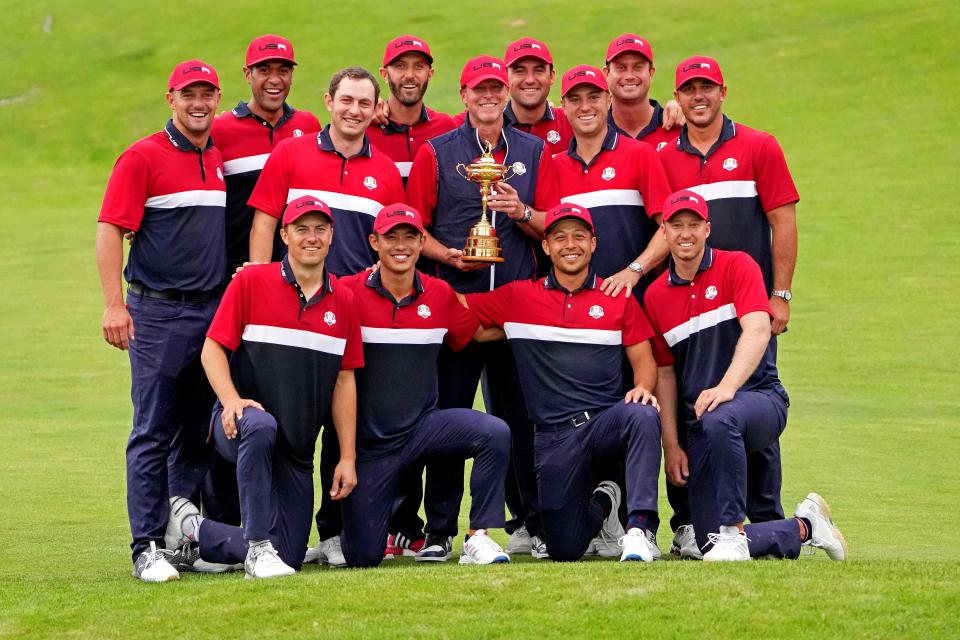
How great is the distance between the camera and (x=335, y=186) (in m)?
8.38

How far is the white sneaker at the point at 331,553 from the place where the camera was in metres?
8.45

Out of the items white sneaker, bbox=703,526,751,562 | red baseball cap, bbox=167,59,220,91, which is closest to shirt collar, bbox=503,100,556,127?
red baseball cap, bbox=167,59,220,91

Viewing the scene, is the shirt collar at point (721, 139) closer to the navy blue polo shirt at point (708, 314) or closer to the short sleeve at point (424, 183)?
the navy blue polo shirt at point (708, 314)

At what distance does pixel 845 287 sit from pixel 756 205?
1195 cm

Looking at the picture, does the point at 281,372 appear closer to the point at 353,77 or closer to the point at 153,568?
the point at 153,568

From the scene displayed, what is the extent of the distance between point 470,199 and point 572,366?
1.08 meters

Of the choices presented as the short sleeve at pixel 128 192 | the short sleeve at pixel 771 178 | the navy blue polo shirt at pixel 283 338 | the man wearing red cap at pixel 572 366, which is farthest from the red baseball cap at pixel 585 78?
the short sleeve at pixel 128 192

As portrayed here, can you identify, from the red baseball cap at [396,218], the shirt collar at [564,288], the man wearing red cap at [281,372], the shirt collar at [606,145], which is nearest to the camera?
the man wearing red cap at [281,372]

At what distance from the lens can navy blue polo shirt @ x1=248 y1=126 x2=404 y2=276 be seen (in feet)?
27.5

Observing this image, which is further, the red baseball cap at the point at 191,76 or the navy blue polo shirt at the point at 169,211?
the red baseball cap at the point at 191,76

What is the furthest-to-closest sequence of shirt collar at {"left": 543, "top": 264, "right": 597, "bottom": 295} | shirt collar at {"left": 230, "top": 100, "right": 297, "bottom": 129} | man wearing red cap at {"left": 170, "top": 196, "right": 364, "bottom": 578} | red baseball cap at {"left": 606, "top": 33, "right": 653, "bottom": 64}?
red baseball cap at {"left": 606, "top": 33, "right": 653, "bottom": 64} → shirt collar at {"left": 230, "top": 100, "right": 297, "bottom": 129} → shirt collar at {"left": 543, "top": 264, "right": 597, "bottom": 295} → man wearing red cap at {"left": 170, "top": 196, "right": 364, "bottom": 578}

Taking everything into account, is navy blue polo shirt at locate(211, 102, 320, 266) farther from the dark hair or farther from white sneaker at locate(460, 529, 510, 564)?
white sneaker at locate(460, 529, 510, 564)

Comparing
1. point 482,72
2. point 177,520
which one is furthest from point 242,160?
point 177,520

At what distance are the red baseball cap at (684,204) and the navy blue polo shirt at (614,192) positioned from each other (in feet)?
1.42
